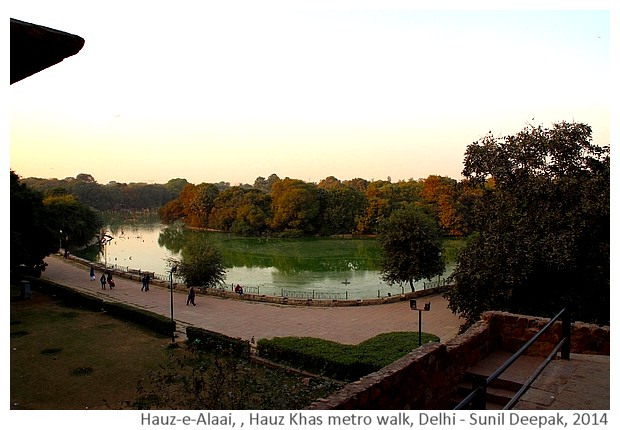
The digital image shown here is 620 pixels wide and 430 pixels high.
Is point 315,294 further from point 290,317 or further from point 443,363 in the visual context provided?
point 443,363

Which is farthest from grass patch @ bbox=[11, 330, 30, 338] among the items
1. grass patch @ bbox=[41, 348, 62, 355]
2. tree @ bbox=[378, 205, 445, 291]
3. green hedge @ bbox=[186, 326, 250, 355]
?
tree @ bbox=[378, 205, 445, 291]

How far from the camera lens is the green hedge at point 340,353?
13227 millimetres

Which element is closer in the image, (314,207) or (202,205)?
(314,207)

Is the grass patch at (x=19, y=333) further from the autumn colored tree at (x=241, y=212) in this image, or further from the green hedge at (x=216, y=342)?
the autumn colored tree at (x=241, y=212)

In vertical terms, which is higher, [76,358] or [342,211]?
[342,211]

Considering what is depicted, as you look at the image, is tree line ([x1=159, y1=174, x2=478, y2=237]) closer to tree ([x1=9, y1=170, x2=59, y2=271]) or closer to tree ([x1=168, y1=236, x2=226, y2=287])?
tree ([x1=168, y1=236, x2=226, y2=287])

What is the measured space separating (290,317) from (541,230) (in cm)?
1149

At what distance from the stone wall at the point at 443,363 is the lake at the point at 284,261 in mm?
20751

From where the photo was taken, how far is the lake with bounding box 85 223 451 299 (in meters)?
32.2

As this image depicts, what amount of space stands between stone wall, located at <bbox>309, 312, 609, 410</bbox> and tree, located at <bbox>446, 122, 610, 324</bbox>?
7.31 m

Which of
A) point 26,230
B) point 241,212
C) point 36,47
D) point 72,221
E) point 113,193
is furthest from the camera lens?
point 113,193

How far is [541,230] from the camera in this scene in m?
14.9

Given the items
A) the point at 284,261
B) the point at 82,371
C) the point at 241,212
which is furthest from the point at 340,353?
the point at 241,212

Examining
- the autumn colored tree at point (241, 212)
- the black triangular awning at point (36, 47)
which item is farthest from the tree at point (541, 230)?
the autumn colored tree at point (241, 212)
